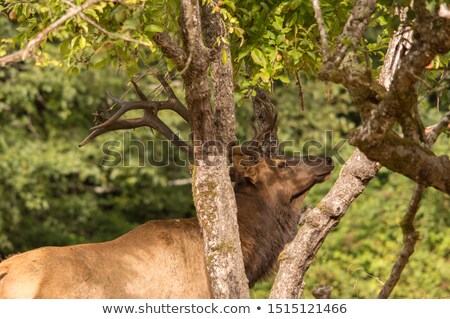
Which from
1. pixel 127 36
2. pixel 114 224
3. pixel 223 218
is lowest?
pixel 114 224

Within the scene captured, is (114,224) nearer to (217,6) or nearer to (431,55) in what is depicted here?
(217,6)

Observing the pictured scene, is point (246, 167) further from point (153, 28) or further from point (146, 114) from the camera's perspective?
point (153, 28)

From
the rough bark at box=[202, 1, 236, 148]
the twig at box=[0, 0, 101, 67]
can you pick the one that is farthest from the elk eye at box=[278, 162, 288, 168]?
the twig at box=[0, 0, 101, 67]

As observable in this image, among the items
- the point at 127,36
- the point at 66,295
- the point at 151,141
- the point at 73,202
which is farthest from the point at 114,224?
the point at 127,36

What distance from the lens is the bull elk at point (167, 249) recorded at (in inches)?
277

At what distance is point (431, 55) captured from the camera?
5.07 metres

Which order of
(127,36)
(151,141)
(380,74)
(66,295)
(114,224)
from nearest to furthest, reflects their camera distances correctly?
1. (127,36)
2. (66,295)
3. (380,74)
4. (151,141)
5. (114,224)

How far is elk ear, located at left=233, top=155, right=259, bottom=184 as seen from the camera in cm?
864

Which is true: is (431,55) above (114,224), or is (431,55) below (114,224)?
above

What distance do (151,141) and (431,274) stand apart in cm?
562

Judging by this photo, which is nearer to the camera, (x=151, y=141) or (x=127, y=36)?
(x=127, y=36)

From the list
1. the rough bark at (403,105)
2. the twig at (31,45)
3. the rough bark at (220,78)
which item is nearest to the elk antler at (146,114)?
the rough bark at (220,78)

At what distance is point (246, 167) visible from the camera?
8.71 m

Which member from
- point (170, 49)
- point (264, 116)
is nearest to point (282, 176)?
point (264, 116)
